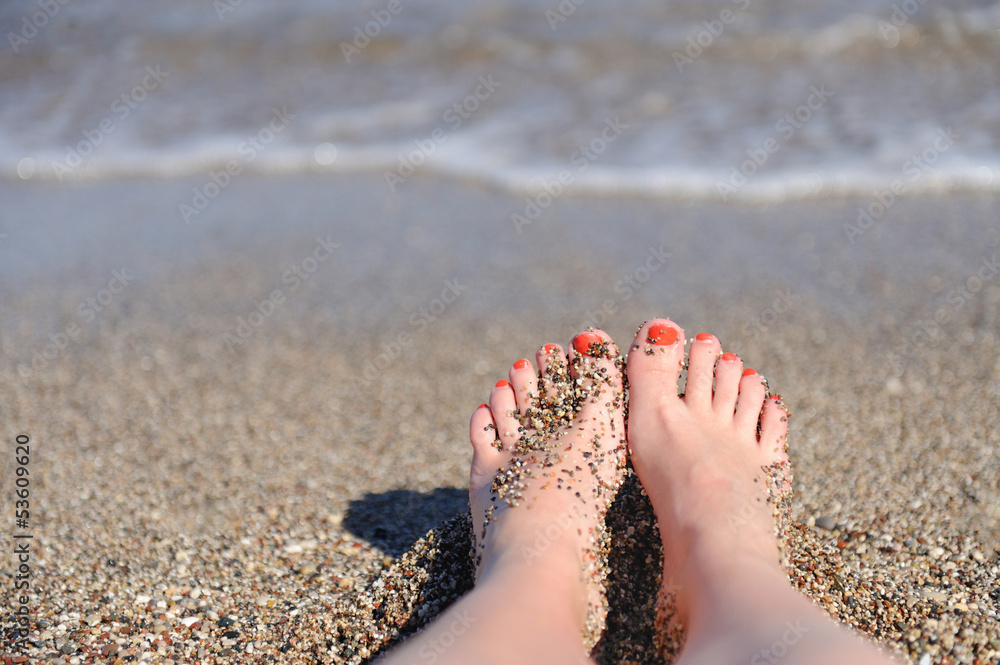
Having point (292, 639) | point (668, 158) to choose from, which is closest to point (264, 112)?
point (668, 158)

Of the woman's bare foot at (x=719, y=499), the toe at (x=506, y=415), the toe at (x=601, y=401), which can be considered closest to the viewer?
the woman's bare foot at (x=719, y=499)

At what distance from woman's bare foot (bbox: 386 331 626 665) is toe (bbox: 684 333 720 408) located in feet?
0.66

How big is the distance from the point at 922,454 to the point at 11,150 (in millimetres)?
5950

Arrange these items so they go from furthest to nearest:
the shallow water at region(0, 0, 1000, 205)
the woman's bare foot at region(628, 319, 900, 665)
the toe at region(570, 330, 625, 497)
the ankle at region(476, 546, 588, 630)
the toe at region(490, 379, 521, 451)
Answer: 1. the shallow water at region(0, 0, 1000, 205)
2. the toe at region(490, 379, 521, 451)
3. the toe at region(570, 330, 625, 497)
4. the ankle at region(476, 546, 588, 630)
5. the woman's bare foot at region(628, 319, 900, 665)

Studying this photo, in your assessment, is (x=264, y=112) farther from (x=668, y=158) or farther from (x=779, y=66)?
(x=779, y=66)

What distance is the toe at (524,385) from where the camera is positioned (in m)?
2.20

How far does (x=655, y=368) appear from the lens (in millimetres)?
2195

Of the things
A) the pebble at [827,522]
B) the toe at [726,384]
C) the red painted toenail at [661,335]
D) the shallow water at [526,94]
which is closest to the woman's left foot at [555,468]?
the red painted toenail at [661,335]

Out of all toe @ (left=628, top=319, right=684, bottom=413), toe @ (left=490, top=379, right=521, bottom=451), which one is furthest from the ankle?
toe @ (left=628, top=319, right=684, bottom=413)

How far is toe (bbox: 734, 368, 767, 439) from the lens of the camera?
2196 millimetres

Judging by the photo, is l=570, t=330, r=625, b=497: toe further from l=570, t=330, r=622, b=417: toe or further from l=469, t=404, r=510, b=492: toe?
l=469, t=404, r=510, b=492: toe

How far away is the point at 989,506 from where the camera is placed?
7.30 feet

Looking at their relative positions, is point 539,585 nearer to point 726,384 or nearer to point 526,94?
point 726,384

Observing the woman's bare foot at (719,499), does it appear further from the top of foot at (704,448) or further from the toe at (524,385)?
the toe at (524,385)
